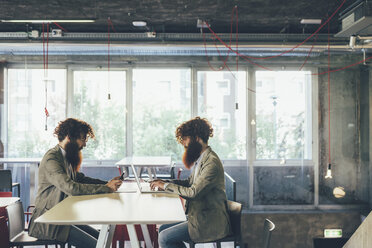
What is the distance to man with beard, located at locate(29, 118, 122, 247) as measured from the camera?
8.54 ft

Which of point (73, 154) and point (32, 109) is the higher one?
point (32, 109)

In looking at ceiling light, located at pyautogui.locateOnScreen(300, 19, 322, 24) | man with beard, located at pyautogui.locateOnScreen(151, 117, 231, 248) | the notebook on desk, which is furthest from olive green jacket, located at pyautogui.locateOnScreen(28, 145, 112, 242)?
ceiling light, located at pyautogui.locateOnScreen(300, 19, 322, 24)

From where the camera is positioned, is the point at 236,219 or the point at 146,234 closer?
the point at 236,219

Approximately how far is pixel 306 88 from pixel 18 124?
216 inches

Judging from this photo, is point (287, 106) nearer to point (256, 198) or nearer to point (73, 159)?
point (256, 198)

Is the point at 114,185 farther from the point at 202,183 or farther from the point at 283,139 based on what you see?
the point at 283,139

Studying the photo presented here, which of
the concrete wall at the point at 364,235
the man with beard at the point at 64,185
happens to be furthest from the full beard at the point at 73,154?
the concrete wall at the point at 364,235

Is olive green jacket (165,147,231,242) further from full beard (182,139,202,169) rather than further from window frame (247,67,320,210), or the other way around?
window frame (247,67,320,210)

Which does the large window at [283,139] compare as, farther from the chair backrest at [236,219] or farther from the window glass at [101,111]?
the chair backrest at [236,219]

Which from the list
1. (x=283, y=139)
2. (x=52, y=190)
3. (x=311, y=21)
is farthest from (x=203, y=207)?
(x=283, y=139)

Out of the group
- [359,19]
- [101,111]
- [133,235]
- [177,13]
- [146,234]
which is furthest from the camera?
[101,111]

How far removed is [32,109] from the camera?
6.45 m

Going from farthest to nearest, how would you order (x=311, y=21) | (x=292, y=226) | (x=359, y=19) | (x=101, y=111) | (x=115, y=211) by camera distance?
1. (x=101, y=111)
2. (x=292, y=226)
3. (x=311, y=21)
4. (x=359, y=19)
5. (x=115, y=211)

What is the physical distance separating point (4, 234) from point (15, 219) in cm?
23
